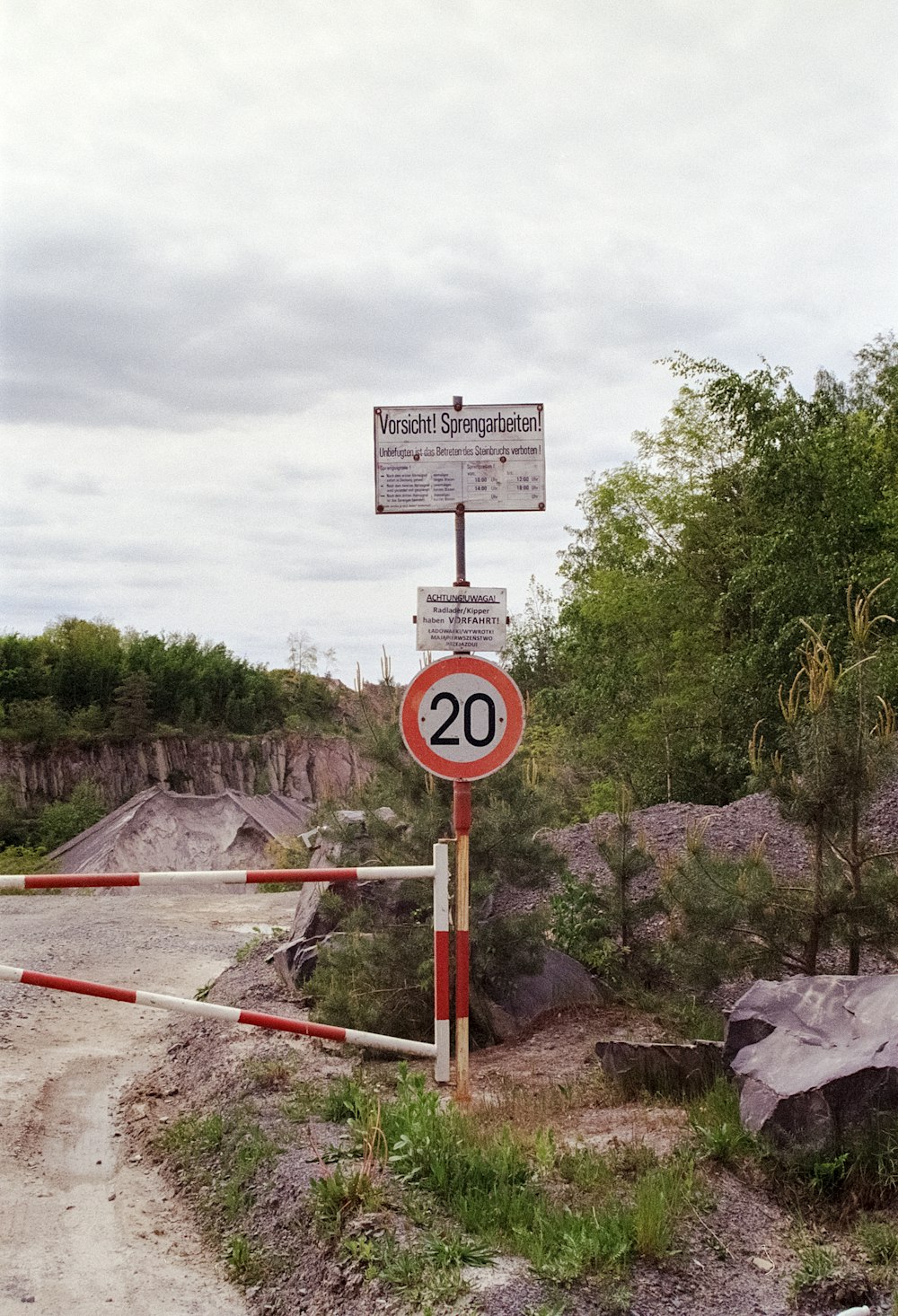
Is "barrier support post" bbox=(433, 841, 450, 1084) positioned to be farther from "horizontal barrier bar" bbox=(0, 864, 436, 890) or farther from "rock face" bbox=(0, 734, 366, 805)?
"rock face" bbox=(0, 734, 366, 805)

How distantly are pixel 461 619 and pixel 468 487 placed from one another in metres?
0.74

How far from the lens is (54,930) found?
1500 centimetres

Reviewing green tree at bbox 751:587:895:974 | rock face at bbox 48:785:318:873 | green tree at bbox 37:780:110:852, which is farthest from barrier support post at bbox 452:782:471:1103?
green tree at bbox 37:780:110:852

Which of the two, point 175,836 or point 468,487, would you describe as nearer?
point 468,487

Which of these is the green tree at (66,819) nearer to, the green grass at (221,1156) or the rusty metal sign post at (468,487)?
the green grass at (221,1156)

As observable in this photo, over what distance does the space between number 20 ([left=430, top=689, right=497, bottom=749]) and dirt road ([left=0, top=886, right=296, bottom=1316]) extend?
2548mm

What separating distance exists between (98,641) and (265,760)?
19.1 ft

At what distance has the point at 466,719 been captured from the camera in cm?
689

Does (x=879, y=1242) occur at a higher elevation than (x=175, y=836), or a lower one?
higher

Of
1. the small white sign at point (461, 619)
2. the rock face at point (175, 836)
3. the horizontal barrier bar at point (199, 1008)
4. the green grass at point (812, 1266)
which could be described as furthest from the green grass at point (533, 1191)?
the rock face at point (175, 836)

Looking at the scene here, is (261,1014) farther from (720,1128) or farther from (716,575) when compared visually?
(716,575)

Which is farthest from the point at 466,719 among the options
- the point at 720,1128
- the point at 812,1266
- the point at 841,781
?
the point at 812,1266

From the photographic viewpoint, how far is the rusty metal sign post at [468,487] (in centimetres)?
689

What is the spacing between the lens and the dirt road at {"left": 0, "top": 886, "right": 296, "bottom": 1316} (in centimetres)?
475
